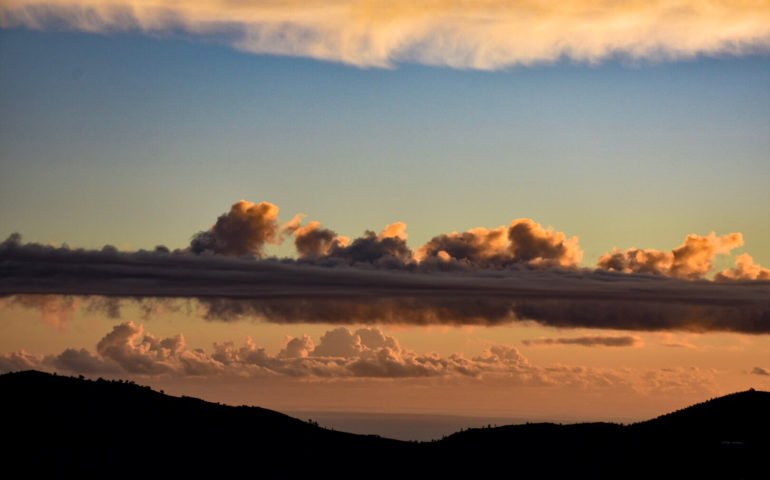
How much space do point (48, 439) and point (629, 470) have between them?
6288 centimetres

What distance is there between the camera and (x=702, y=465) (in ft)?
361

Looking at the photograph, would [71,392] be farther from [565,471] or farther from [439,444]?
[565,471]

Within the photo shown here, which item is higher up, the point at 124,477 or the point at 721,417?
the point at 721,417

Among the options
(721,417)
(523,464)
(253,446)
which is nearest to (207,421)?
(253,446)

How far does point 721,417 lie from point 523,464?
2337cm

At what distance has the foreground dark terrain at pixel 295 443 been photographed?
112188 millimetres

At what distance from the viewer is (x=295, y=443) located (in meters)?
125

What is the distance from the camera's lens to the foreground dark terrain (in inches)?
4417

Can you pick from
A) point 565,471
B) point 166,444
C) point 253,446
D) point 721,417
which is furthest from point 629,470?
point 166,444

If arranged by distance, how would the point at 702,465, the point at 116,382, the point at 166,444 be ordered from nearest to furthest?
the point at 702,465 < the point at 166,444 < the point at 116,382

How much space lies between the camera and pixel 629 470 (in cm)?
11381

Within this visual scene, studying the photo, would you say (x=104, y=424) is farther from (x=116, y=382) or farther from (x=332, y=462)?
(x=332, y=462)

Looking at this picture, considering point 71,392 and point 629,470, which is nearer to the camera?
point 629,470

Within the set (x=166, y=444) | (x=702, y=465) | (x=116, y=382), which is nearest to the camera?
(x=702, y=465)
